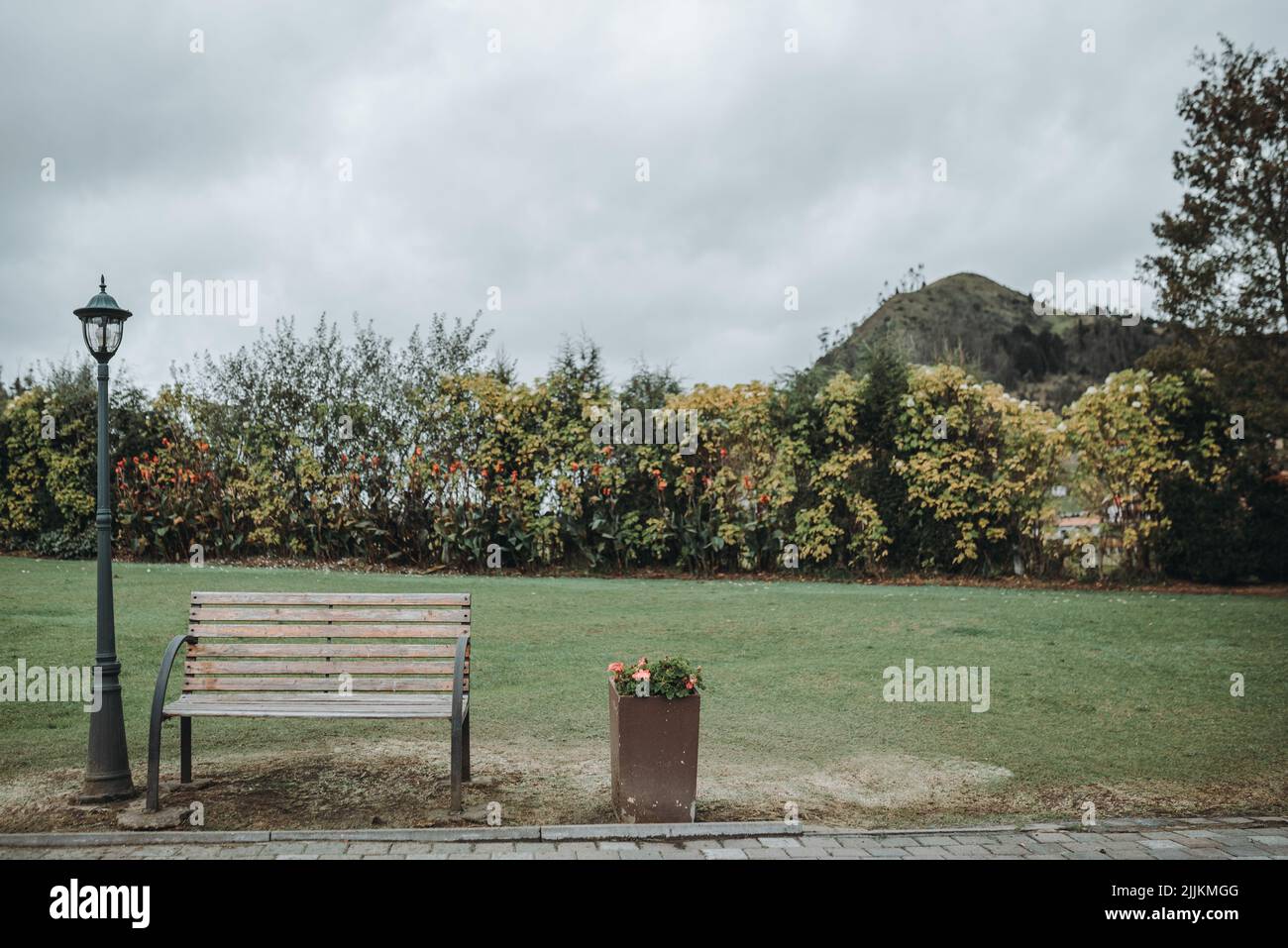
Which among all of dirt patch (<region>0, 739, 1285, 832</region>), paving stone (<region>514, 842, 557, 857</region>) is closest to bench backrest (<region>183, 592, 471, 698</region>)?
dirt patch (<region>0, 739, 1285, 832</region>)

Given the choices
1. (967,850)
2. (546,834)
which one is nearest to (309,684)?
(546,834)

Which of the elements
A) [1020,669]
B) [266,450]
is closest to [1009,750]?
[1020,669]

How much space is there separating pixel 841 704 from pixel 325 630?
3946mm

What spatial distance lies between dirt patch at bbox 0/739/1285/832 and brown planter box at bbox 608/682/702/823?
22 centimetres

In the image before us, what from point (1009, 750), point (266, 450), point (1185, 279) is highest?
point (1185, 279)

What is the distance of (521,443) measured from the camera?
17.9 m

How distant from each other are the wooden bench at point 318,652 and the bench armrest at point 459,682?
2 cm

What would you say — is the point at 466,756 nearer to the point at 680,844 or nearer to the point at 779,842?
the point at 680,844

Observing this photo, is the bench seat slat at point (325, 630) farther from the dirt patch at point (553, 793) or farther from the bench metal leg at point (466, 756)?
the dirt patch at point (553, 793)

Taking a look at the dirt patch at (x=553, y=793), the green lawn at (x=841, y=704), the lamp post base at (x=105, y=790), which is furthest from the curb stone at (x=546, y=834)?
the lamp post base at (x=105, y=790)

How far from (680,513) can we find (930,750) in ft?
38.0

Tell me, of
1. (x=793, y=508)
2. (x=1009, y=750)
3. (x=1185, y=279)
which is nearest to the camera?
(x=1009, y=750)
